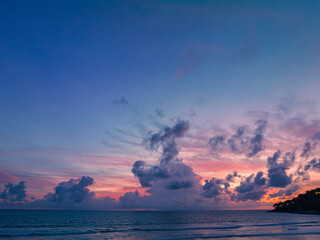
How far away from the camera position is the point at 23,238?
4866 cm

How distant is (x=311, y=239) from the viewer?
43.5m

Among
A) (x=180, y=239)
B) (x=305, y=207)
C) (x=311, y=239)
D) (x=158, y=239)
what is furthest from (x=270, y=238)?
(x=305, y=207)

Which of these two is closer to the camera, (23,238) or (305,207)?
(23,238)

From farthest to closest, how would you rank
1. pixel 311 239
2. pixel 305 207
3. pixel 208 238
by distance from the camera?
pixel 305 207 → pixel 208 238 → pixel 311 239

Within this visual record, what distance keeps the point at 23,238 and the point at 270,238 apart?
46.4 meters

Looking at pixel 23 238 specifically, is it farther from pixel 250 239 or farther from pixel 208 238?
pixel 250 239

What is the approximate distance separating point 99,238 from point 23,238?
14679mm

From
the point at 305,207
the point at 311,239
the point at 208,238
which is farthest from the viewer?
the point at 305,207

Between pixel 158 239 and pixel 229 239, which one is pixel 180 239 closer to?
pixel 158 239

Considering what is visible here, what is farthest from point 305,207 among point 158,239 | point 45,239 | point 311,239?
point 45,239

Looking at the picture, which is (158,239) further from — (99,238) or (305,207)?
(305,207)

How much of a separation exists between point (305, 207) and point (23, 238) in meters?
206

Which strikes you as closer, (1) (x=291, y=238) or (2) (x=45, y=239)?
(1) (x=291, y=238)

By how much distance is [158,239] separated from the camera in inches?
1806
